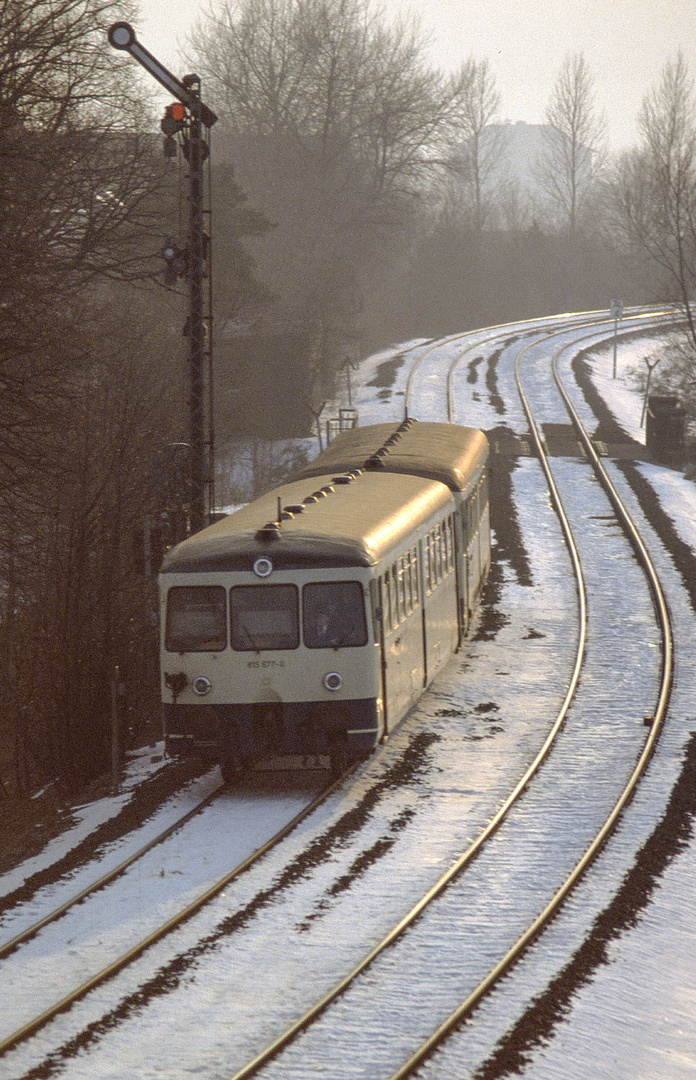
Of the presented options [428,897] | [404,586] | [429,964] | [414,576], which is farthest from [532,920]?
[414,576]

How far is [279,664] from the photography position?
39.6 ft

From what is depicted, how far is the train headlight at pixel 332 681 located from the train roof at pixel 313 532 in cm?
104

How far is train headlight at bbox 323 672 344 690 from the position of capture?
1206 centimetres

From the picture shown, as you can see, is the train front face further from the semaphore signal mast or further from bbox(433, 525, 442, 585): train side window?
the semaphore signal mast

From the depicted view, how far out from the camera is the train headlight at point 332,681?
1206 cm

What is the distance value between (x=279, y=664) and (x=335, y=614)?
0.70 m

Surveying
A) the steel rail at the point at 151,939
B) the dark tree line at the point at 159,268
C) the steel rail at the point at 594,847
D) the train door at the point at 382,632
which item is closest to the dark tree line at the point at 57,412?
the dark tree line at the point at 159,268

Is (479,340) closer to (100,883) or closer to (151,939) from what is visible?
(100,883)

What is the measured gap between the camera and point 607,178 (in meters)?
103

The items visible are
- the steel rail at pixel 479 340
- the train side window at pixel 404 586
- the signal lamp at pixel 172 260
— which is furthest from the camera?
the steel rail at pixel 479 340

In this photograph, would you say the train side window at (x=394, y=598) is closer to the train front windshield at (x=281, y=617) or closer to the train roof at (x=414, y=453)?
the train front windshield at (x=281, y=617)

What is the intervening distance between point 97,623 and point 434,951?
7.82 meters

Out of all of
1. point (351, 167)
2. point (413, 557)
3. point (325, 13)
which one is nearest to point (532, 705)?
point (413, 557)

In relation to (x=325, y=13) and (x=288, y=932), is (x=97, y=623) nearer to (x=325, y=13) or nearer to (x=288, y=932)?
(x=288, y=932)
